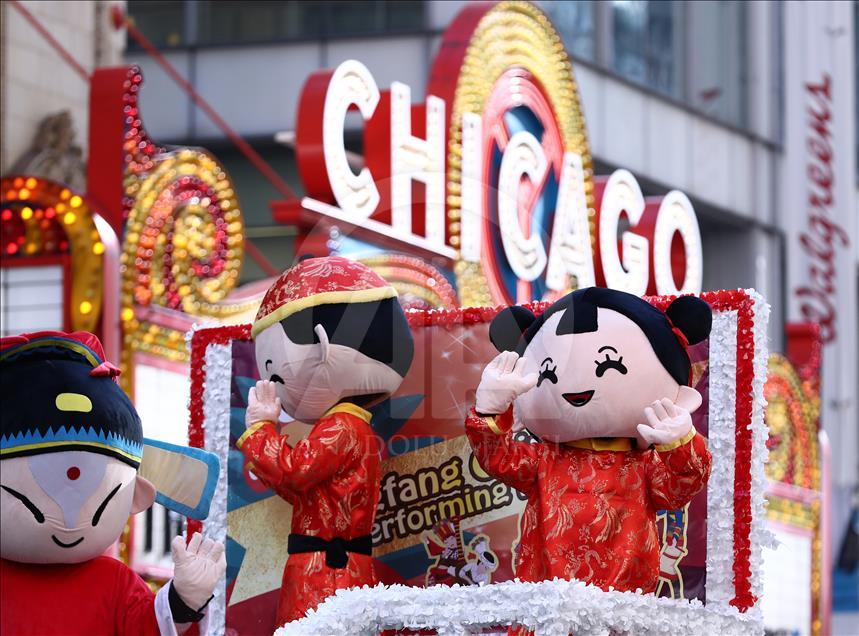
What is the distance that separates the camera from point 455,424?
569cm

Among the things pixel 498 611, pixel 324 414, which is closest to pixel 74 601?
pixel 498 611

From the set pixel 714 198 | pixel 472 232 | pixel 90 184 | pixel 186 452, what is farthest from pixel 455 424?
pixel 714 198

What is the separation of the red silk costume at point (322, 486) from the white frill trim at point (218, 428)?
0.43m

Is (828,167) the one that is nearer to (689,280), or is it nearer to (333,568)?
(689,280)

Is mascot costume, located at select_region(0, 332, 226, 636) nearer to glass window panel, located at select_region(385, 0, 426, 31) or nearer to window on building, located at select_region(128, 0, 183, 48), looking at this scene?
glass window panel, located at select_region(385, 0, 426, 31)

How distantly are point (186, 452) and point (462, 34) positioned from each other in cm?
731

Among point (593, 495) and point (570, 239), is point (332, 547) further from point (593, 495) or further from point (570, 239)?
point (570, 239)

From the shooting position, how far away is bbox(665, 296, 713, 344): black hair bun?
505 centimetres

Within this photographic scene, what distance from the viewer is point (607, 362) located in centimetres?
497

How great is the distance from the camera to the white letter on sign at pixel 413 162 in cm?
1025

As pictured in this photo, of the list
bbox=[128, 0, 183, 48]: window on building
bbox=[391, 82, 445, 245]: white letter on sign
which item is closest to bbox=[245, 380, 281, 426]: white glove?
bbox=[391, 82, 445, 245]: white letter on sign

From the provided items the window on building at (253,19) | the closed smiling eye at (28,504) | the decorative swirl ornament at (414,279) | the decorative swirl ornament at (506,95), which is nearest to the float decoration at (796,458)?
the decorative swirl ornament at (506,95)

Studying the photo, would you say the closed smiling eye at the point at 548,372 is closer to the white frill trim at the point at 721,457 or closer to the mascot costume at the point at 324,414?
the white frill trim at the point at 721,457

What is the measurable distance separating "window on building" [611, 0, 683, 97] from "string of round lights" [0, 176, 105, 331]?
905 cm
